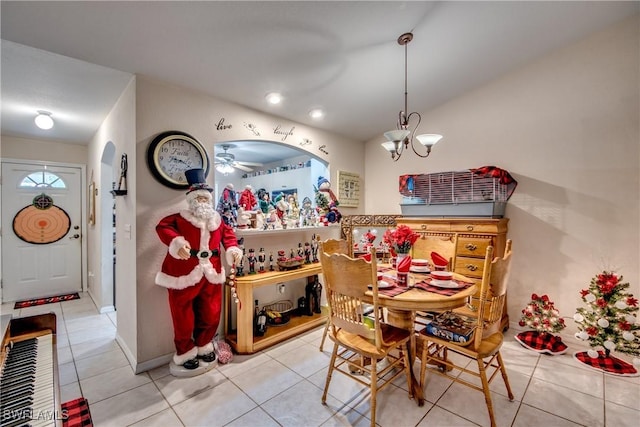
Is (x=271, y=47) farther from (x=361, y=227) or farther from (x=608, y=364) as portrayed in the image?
(x=608, y=364)

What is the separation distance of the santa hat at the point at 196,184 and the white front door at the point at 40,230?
3.38m

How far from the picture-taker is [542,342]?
2637 millimetres

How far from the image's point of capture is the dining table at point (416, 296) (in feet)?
5.56

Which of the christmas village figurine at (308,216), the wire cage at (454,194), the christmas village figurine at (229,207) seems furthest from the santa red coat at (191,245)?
the wire cage at (454,194)

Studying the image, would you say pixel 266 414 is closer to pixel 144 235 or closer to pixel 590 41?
pixel 144 235

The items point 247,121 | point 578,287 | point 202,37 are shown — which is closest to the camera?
point 202,37

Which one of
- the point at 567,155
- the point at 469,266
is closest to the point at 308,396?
Result: the point at 469,266

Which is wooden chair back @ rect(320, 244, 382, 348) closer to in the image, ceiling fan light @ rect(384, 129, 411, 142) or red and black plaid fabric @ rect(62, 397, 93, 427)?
ceiling fan light @ rect(384, 129, 411, 142)

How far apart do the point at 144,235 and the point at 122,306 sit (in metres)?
0.91

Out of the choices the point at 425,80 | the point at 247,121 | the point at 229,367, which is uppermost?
the point at 425,80

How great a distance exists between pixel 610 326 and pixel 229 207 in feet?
11.4

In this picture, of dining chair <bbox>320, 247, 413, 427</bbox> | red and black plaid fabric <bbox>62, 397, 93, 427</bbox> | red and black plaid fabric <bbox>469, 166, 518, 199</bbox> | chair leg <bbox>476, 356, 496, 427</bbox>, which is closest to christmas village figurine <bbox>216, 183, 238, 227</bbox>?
dining chair <bbox>320, 247, 413, 427</bbox>

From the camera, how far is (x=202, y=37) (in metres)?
1.98

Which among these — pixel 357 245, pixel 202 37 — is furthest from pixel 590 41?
pixel 202 37
